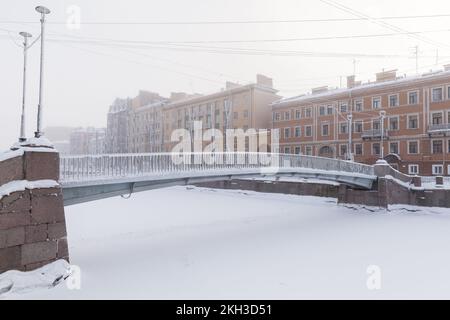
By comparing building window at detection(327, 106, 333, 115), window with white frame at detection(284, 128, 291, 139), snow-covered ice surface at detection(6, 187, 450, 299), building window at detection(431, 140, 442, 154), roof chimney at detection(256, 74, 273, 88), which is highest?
roof chimney at detection(256, 74, 273, 88)

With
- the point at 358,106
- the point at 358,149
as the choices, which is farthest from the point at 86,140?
the point at 358,149

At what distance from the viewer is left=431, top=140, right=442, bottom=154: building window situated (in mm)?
30177

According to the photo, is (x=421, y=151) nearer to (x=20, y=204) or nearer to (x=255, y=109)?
(x=255, y=109)

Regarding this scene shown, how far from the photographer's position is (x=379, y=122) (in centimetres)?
3472

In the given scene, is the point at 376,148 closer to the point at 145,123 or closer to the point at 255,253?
the point at 255,253

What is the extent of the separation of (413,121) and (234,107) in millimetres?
23187

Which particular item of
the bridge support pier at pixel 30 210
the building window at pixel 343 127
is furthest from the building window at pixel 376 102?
the bridge support pier at pixel 30 210

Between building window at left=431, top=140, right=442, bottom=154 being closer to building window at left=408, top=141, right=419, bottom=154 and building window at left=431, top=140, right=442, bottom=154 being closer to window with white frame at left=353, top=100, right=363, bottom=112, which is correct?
building window at left=408, top=141, right=419, bottom=154

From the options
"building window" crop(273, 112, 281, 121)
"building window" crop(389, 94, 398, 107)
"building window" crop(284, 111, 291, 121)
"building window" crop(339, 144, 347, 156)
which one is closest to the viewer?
"building window" crop(389, 94, 398, 107)

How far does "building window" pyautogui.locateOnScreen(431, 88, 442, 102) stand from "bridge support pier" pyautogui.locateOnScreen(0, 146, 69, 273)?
35277mm

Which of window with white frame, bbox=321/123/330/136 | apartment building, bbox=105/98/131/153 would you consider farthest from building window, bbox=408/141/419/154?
apartment building, bbox=105/98/131/153

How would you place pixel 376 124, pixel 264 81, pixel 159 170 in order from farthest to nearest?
1. pixel 264 81
2. pixel 376 124
3. pixel 159 170
